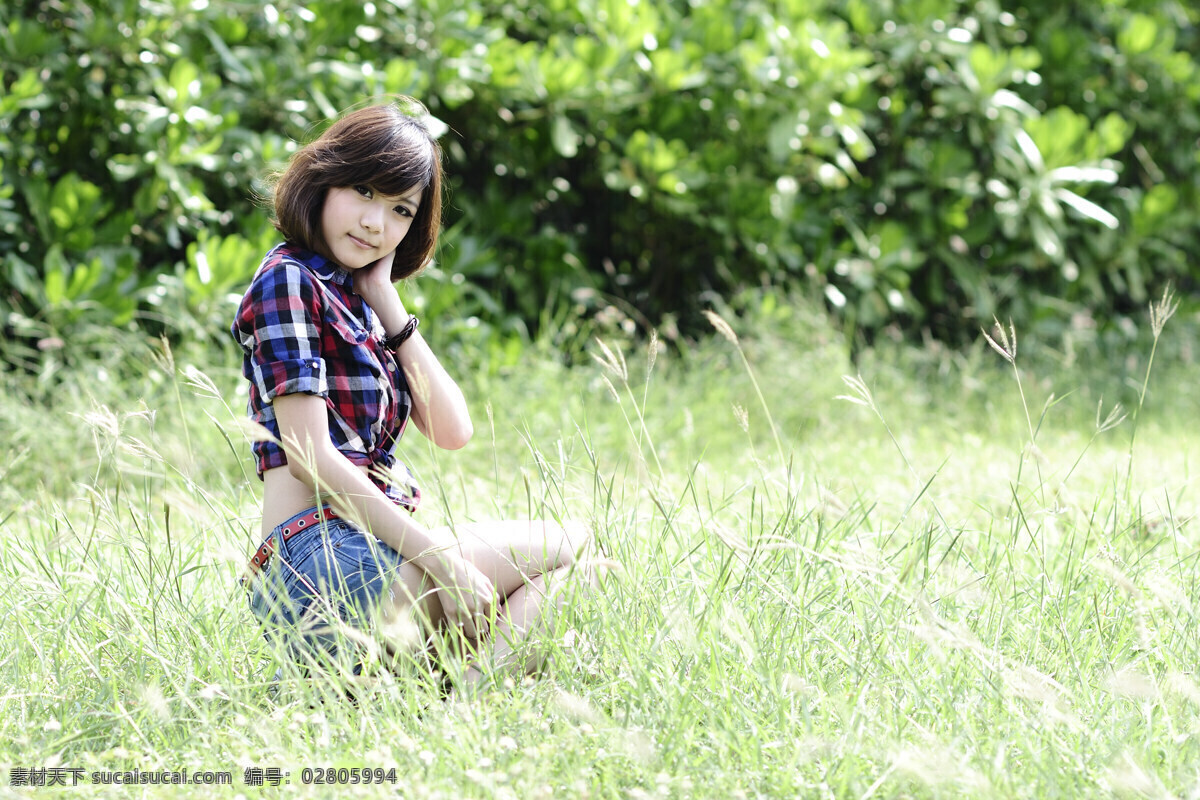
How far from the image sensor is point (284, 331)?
2.04 m

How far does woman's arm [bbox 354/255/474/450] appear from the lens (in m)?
2.29

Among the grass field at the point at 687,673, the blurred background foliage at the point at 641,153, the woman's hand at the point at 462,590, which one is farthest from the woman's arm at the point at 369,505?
the blurred background foliage at the point at 641,153

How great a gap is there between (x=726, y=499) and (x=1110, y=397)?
3431 millimetres

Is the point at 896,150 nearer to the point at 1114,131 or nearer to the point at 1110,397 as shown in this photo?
the point at 1114,131

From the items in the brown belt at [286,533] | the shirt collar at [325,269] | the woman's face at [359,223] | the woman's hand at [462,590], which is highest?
the woman's face at [359,223]

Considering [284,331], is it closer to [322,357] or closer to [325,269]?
[322,357]

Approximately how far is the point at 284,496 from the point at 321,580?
10.1 inches

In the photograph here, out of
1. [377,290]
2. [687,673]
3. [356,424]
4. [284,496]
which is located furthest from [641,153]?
[687,673]

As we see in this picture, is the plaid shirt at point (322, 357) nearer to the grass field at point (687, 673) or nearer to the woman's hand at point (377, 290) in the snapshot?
the woman's hand at point (377, 290)

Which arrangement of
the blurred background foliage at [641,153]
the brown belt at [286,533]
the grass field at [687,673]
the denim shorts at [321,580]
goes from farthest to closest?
the blurred background foliage at [641,153] < the brown belt at [286,533] < the denim shorts at [321,580] < the grass field at [687,673]

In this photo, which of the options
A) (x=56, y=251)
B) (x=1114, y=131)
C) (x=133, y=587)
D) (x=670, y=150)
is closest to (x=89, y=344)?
(x=56, y=251)

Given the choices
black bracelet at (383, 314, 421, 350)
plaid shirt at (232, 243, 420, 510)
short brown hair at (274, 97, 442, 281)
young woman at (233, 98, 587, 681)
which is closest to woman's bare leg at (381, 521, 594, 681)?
Result: young woman at (233, 98, 587, 681)

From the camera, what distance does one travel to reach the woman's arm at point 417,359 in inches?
90.1

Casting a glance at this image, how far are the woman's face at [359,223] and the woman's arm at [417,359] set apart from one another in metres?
0.07
